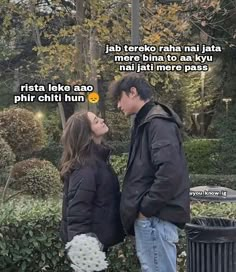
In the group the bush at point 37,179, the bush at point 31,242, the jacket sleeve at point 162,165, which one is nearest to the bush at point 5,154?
the bush at point 37,179

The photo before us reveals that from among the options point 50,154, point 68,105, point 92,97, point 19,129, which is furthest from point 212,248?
point 68,105

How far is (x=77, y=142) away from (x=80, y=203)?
1.25 ft

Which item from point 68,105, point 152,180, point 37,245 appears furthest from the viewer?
point 68,105

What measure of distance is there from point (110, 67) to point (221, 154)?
496 centimetres

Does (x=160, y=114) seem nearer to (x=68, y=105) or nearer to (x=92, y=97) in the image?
(x=92, y=97)

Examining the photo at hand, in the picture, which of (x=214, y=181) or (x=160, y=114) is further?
(x=214, y=181)

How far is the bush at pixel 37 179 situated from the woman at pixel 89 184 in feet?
23.1

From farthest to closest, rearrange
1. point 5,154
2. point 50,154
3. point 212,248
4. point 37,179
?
1. point 50,154
2. point 37,179
3. point 5,154
4. point 212,248

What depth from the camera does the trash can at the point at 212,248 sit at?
3.69 meters

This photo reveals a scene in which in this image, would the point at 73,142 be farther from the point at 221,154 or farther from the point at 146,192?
the point at 221,154

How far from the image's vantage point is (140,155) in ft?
10.9

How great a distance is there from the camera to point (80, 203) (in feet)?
10.7

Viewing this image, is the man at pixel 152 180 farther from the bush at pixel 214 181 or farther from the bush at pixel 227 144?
the bush at pixel 227 144

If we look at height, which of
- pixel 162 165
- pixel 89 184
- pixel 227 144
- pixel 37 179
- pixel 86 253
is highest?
pixel 227 144
